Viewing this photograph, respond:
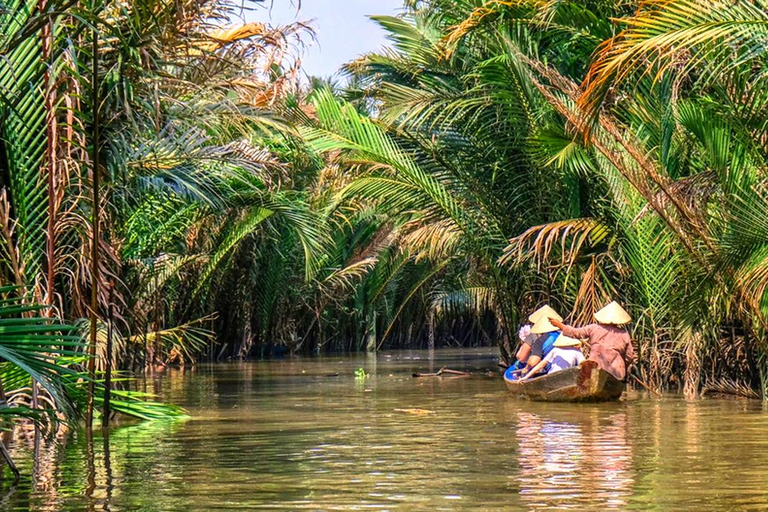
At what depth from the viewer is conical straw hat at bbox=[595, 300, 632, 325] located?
48.9ft

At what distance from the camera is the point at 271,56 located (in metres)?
14.2

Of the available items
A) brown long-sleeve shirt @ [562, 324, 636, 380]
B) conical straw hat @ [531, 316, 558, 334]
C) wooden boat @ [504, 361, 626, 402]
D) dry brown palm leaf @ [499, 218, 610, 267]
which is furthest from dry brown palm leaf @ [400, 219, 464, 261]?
wooden boat @ [504, 361, 626, 402]

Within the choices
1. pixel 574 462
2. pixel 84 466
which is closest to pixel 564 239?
pixel 574 462

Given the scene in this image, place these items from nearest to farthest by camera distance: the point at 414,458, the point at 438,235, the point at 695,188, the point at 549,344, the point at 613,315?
the point at 414,458 → the point at 695,188 → the point at 613,315 → the point at 549,344 → the point at 438,235

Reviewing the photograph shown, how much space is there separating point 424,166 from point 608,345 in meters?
5.43

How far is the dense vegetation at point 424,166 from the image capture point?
31.8ft

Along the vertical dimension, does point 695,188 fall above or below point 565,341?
above

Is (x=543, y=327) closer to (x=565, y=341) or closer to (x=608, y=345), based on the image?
(x=565, y=341)

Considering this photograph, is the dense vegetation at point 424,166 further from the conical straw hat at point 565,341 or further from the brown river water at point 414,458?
the conical straw hat at point 565,341

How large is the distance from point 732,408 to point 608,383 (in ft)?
5.42

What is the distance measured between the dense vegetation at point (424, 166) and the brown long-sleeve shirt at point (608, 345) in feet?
1.57

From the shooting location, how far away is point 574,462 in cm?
855

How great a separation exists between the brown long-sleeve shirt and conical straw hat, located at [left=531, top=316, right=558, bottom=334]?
33cm

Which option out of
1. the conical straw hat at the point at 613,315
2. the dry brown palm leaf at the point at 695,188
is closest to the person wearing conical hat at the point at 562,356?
the conical straw hat at the point at 613,315
